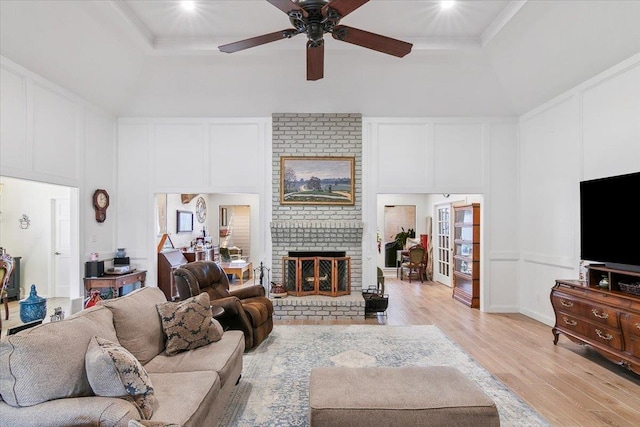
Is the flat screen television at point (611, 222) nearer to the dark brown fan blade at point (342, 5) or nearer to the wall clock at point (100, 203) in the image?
the dark brown fan blade at point (342, 5)

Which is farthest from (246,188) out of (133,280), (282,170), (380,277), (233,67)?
(380,277)

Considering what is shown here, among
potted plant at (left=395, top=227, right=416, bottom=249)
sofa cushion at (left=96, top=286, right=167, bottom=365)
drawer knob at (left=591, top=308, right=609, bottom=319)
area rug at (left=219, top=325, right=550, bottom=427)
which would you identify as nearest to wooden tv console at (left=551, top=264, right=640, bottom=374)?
drawer knob at (left=591, top=308, right=609, bottom=319)

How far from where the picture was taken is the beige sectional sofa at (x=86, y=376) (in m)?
1.54

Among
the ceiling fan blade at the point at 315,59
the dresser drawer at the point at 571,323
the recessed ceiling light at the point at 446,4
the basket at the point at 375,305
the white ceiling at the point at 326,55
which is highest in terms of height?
the recessed ceiling light at the point at 446,4

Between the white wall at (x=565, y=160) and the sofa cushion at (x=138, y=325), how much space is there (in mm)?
4814

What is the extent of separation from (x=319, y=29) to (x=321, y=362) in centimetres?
305

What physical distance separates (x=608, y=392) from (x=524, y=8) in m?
3.79

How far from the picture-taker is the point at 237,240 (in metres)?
10.5

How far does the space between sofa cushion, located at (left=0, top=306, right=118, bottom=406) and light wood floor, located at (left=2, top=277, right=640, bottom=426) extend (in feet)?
10.1

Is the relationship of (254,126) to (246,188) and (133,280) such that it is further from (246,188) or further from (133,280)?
(133,280)

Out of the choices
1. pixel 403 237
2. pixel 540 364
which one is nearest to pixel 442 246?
pixel 403 237

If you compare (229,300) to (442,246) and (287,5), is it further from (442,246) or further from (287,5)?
(442,246)

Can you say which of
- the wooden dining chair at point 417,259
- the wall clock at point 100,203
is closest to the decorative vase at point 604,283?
the wooden dining chair at point 417,259

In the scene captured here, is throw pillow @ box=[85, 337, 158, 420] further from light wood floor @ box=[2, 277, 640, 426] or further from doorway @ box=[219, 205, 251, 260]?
doorway @ box=[219, 205, 251, 260]
